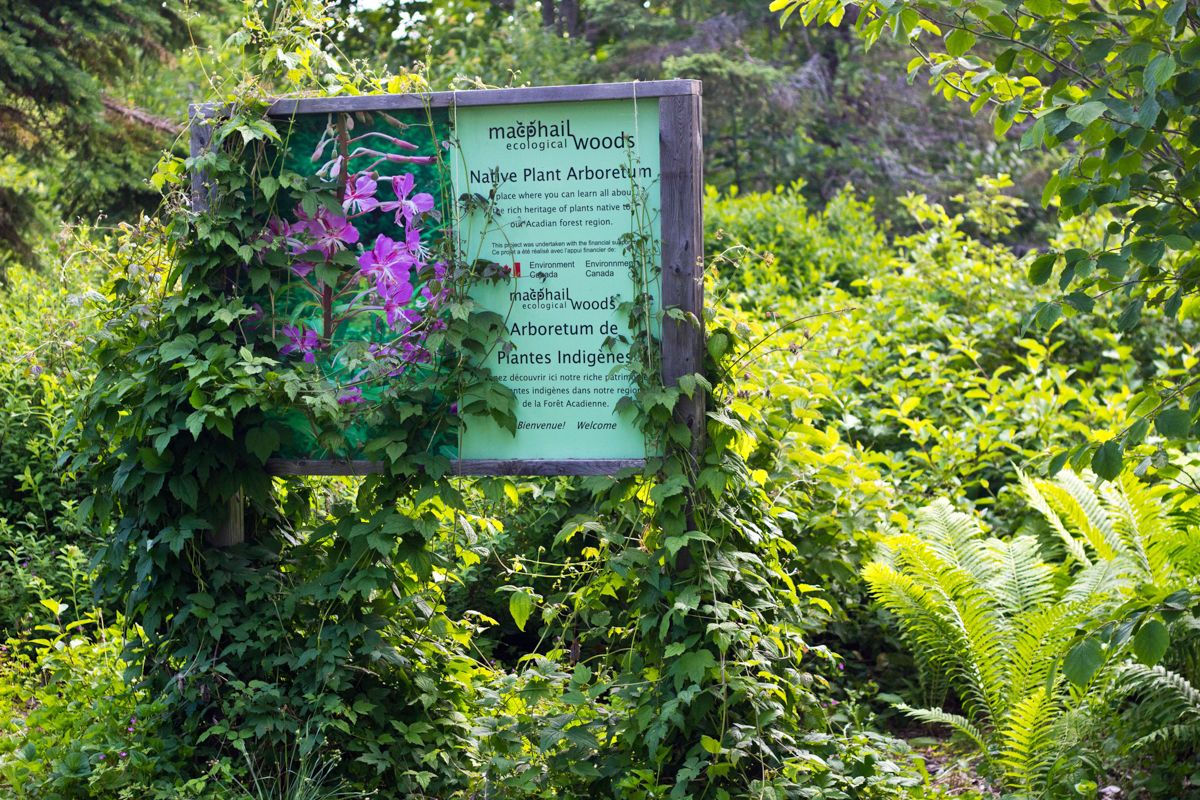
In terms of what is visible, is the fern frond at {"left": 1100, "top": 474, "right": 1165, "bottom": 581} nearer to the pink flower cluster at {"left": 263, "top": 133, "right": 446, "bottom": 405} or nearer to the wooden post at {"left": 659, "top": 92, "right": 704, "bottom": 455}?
the wooden post at {"left": 659, "top": 92, "right": 704, "bottom": 455}

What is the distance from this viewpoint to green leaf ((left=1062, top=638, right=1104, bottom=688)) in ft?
9.48

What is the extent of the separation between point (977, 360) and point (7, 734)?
Result: 18.3ft

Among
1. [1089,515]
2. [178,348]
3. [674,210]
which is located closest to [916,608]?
[1089,515]

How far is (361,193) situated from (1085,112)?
92.6 inches

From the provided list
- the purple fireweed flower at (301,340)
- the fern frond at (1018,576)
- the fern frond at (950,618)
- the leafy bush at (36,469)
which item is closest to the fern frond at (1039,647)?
the fern frond at (950,618)

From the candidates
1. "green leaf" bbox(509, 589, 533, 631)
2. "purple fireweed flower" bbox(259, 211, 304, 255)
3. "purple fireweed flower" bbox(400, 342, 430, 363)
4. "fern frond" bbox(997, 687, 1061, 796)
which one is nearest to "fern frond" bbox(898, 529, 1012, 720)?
"fern frond" bbox(997, 687, 1061, 796)

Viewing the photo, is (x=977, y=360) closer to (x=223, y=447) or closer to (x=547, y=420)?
(x=547, y=420)

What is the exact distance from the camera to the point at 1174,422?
2957 mm

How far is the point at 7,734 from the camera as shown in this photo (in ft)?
14.8

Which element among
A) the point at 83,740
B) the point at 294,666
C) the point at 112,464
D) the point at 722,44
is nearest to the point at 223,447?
the point at 112,464

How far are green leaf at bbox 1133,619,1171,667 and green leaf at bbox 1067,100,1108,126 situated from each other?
1241 millimetres

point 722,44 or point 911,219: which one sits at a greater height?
point 722,44

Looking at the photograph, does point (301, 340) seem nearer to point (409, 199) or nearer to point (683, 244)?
point (409, 199)

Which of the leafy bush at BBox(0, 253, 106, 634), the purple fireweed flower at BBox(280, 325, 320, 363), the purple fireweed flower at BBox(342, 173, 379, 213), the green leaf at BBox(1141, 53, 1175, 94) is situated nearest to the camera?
the green leaf at BBox(1141, 53, 1175, 94)
